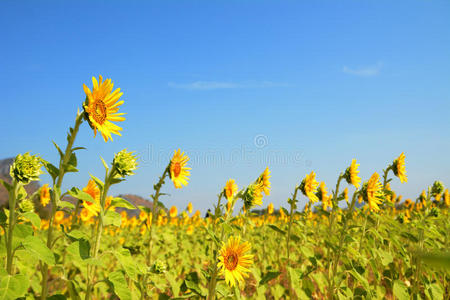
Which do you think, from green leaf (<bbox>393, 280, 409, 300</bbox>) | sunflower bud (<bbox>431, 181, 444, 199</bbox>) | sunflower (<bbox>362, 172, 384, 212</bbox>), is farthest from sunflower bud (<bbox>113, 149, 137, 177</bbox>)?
sunflower bud (<bbox>431, 181, 444, 199</bbox>)

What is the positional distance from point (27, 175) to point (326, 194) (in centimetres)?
411

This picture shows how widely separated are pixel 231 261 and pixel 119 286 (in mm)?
1010

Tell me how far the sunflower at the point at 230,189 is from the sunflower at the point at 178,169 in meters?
0.74

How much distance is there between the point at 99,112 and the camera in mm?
1974

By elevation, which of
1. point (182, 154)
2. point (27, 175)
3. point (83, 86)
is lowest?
point (27, 175)

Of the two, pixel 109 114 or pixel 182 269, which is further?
pixel 182 269

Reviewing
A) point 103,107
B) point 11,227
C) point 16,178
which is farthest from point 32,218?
point 103,107

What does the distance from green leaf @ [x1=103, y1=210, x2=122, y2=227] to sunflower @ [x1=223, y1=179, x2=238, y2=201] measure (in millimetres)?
1591

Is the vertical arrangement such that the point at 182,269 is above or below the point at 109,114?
below

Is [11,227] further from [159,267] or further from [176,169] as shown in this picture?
[176,169]

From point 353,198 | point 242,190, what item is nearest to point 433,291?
point 353,198

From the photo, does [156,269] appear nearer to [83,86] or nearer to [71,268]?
[83,86]

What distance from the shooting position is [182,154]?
8.86ft

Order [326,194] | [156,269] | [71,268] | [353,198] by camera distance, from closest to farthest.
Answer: [156,269] → [353,198] → [326,194] → [71,268]
